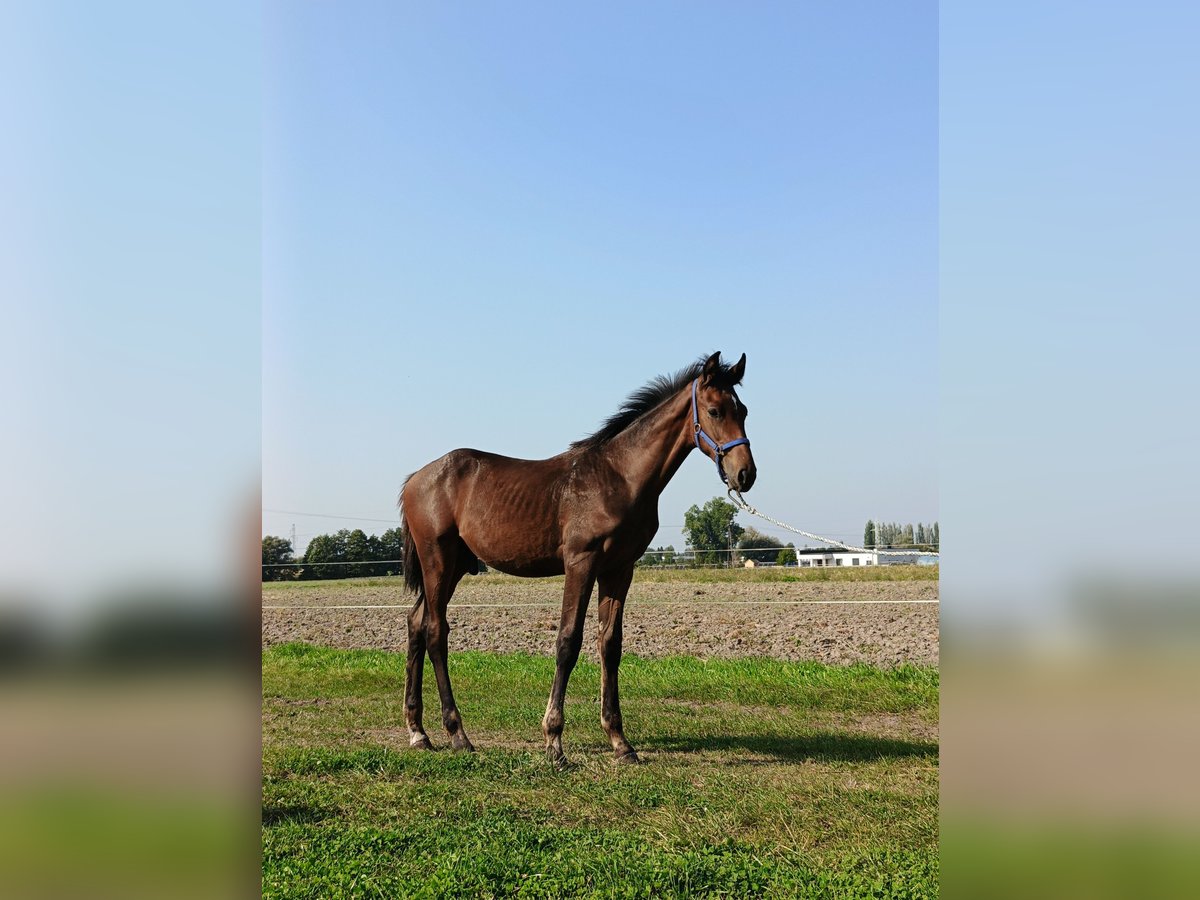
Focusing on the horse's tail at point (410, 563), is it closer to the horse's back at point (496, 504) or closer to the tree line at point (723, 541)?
the horse's back at point (496, 504)

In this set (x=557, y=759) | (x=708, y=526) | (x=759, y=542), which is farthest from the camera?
(x=708, y=526)

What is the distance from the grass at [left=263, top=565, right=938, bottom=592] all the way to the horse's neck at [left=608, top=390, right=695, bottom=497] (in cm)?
1927

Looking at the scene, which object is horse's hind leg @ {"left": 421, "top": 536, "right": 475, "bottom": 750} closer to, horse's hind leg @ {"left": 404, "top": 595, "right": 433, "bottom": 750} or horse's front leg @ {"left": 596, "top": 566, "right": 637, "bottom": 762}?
horse's hind leg @ {"left": 404, "top": 595, "right": 433, "bottom": 750}

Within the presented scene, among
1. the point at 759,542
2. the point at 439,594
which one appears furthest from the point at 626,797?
the point at 759,542

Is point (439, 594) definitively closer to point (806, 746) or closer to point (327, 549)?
point (806, 746)

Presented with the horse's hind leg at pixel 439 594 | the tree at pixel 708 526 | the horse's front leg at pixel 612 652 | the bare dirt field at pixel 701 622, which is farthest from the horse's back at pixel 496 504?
the tree at pixel 708 526

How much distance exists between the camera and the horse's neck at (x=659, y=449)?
308 inches

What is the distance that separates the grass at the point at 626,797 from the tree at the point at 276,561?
875 inches

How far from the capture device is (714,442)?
24.3 ft

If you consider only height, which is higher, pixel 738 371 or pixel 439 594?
pixel 738 371

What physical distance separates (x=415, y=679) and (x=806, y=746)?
364 cm

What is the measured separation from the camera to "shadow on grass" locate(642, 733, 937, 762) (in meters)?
7.64
